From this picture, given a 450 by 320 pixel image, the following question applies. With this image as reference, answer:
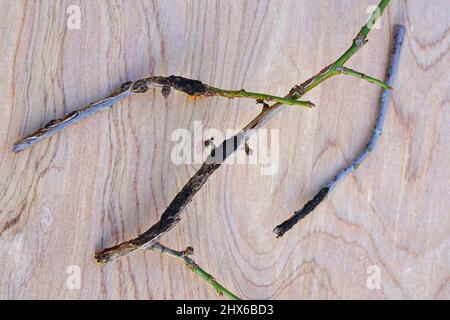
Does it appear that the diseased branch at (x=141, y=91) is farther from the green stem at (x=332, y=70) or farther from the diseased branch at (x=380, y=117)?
the diseased branch at (x=380, y=117)

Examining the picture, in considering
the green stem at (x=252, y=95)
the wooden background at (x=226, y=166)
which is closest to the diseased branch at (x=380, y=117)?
the wooden background at (x=226, y=166)

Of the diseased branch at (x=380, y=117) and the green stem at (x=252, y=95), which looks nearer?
the green stem at (x=252, y=95)

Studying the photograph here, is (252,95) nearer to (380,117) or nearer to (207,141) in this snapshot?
(207,141)

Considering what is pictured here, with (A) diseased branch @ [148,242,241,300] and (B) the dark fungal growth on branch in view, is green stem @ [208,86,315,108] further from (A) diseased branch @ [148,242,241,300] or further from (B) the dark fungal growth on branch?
(A) diseased branch @ [148,242,241,300]

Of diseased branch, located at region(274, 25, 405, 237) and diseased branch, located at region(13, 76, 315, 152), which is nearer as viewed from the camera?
diseased branch, located at region(13, 76, 315, 152)

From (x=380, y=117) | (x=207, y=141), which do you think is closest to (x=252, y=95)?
(x=207, y=141)

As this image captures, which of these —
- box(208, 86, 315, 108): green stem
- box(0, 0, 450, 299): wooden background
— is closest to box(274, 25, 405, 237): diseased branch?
box(0, 0, 450, 299): wooden background

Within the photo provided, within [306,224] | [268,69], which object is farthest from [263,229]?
[268,69]
